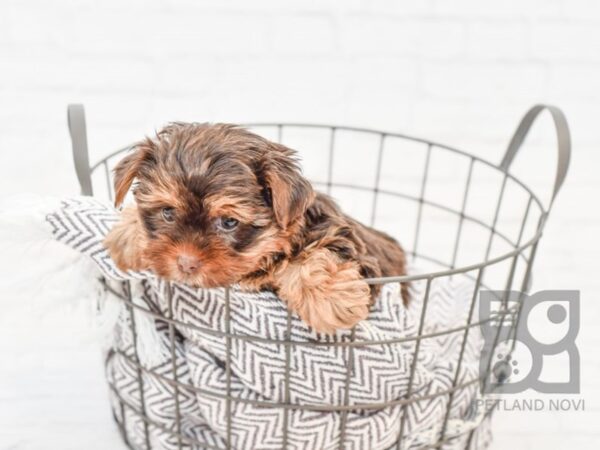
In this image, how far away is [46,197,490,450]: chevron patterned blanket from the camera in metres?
1.56

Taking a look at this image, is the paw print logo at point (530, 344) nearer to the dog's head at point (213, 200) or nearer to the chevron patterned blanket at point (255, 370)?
the chevron patterned blanket at point (255, 370)

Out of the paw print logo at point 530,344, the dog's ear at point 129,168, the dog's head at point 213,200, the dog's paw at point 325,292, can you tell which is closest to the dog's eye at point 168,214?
the dog's head at point 213,200

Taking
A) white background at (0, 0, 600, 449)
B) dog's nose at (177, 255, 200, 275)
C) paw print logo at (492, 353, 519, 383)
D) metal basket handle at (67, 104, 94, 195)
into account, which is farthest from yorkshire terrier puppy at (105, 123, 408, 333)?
white background at (0, 0, 600, 449)

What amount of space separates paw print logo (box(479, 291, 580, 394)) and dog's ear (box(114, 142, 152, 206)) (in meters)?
0.90

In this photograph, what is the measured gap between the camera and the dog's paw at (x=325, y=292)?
144 cm

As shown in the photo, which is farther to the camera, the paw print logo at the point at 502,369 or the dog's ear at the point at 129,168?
the paw print logo at the point at 502,369

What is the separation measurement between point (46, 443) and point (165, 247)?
78 centimetres

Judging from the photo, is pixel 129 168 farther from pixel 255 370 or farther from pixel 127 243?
pixel 255 370

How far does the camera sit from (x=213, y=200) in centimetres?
136

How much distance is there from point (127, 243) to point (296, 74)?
1215mm

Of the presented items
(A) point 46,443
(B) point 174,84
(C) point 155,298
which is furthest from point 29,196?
(B) point 174,84

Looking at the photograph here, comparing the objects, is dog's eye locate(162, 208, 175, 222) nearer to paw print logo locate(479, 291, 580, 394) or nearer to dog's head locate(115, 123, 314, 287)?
dog's head locate(115, 123, 314, 287)

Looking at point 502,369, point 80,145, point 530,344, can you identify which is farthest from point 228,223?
point 530,344

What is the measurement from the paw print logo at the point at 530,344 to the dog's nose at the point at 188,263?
31.1 inches
